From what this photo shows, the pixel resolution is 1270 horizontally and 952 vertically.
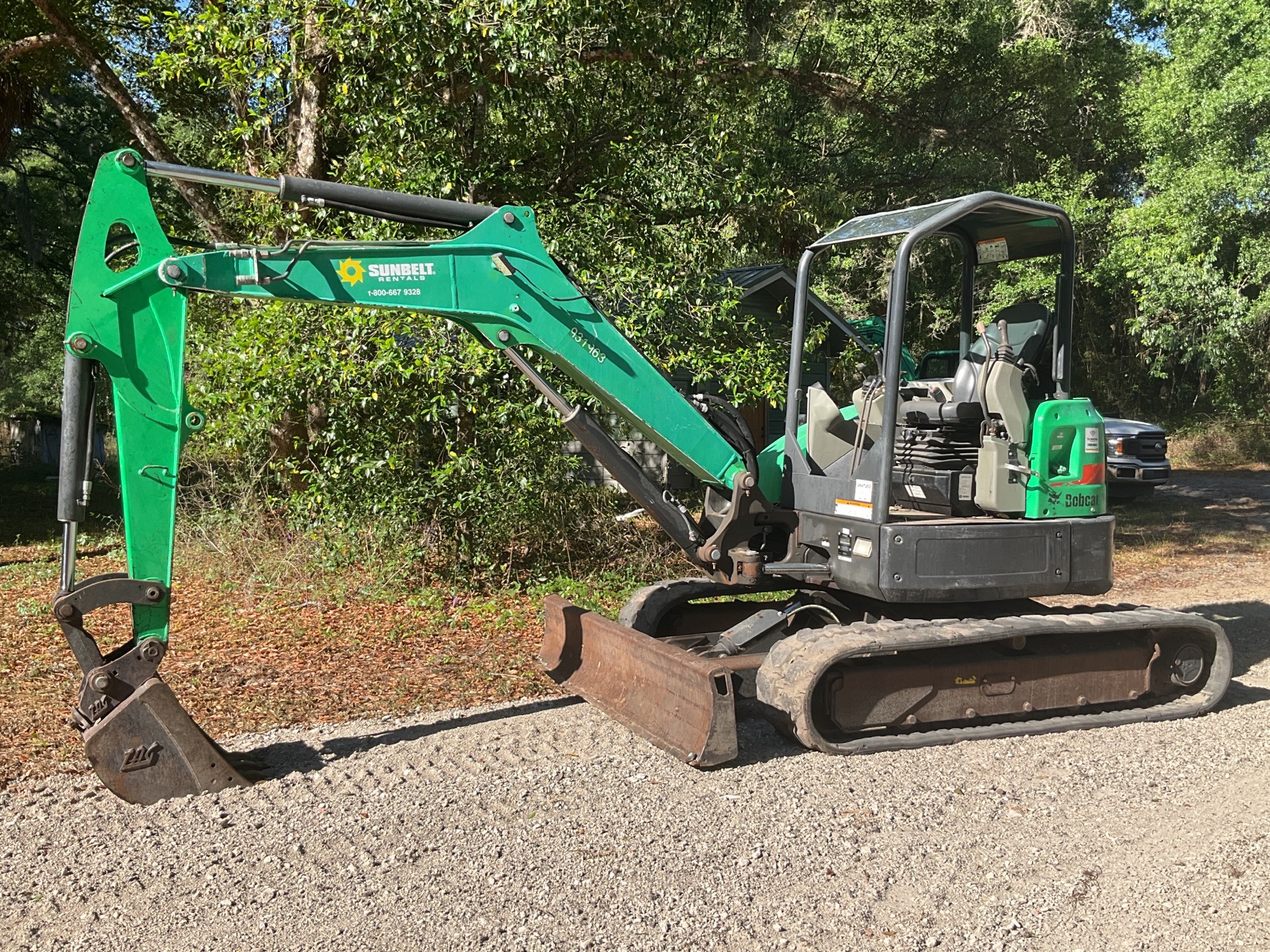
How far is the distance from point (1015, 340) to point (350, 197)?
400cm

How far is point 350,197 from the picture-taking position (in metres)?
5.42

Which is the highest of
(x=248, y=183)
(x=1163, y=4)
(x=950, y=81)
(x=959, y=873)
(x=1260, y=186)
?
(x=1163, y=4)

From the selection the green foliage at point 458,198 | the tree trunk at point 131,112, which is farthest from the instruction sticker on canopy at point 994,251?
the tree trunk at point 131,112

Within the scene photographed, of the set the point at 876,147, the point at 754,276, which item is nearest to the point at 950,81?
the point at 876,147

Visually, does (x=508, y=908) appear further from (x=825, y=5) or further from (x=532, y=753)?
(x=825, y=5)

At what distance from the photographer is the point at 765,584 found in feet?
21.8

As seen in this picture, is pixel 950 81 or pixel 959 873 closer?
pixel 959 873

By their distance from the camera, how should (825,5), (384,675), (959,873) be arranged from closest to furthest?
(959,873) < (384,675) < (825,5)

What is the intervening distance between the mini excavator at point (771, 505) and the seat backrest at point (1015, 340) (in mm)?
17

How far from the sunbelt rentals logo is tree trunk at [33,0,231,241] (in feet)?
24.3

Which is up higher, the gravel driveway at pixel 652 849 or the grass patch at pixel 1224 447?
the grass patch at pixel 1224 447

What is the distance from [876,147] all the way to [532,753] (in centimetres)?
1647

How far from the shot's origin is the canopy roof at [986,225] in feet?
20.4

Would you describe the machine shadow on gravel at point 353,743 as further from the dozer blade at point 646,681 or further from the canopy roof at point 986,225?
the canopy roof at point 986,225
